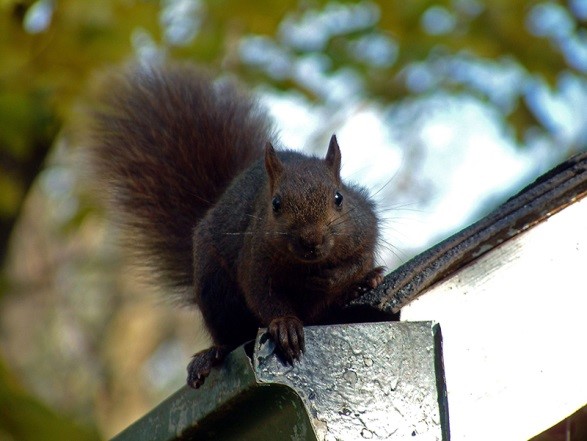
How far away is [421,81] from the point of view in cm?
779

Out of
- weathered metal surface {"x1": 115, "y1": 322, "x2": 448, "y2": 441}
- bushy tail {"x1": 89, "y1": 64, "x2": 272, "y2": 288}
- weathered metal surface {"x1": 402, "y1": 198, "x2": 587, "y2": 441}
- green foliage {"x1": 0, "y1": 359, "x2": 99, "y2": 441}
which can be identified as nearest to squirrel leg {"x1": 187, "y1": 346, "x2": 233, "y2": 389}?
weathered metal surface {"x1": 115, "y1": 322, "x2": 448, "y2": 441}

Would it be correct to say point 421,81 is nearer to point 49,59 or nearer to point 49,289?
point 49,59

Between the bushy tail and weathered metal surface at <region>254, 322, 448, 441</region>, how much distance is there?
1.56m

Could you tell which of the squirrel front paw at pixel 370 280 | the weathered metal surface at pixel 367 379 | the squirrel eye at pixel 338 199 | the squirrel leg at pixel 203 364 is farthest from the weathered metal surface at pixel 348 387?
the squirrel eye at pixel 338 199

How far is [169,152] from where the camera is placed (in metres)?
3.39

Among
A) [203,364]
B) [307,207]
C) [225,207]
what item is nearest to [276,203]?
[307,207]

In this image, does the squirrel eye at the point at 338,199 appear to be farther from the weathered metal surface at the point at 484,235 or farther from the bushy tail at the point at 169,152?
the bushy tail at the point at 169,152

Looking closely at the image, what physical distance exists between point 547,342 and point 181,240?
5.30 ft

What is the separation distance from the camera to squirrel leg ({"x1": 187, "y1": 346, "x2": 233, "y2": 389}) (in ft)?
7.07

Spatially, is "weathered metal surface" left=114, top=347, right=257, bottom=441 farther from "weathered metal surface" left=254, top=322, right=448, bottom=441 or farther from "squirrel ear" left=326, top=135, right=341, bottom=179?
"squirrel ear" left=326, top=135, right=341, bottom=179

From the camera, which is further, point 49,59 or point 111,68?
point 49,59

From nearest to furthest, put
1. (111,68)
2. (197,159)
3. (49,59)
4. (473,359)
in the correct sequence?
(473,359) < (197,159) < (111,68) < (49,59)

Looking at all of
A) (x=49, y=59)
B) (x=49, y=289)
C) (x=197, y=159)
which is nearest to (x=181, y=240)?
(x=197, y=159)

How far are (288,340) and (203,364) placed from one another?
0.55 meters
